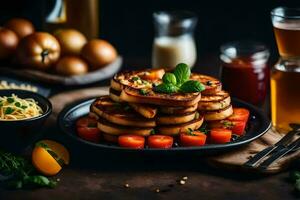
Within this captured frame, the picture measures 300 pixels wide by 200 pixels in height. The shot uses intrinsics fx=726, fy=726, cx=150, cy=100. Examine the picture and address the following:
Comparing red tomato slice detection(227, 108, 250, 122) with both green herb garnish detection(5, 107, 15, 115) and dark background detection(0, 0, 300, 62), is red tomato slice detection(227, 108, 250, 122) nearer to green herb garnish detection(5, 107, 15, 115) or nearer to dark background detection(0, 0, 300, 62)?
green herb garnish detection(5, 107, 15, 115)

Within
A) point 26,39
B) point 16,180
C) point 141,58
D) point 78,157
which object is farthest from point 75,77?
point 16,180

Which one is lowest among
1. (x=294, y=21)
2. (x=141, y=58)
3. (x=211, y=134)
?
(x=141, y=58)

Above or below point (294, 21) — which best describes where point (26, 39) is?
below

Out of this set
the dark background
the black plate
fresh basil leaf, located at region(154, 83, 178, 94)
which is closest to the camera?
the black plate

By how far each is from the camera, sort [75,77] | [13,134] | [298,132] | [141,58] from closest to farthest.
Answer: [13,134], [298,132], [75,77], [141,58]

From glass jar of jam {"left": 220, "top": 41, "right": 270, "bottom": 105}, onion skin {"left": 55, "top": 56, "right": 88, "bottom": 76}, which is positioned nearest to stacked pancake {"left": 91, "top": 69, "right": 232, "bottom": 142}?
glass jar of jam {"left": 220, "top": 41, "right": 270, "bottom": 105}

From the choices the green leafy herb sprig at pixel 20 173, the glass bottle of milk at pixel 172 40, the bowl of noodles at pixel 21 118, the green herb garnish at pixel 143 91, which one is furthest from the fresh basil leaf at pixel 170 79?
the glass bottle of milk at pixel 172 40

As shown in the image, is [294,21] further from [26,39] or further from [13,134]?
[26,39]
